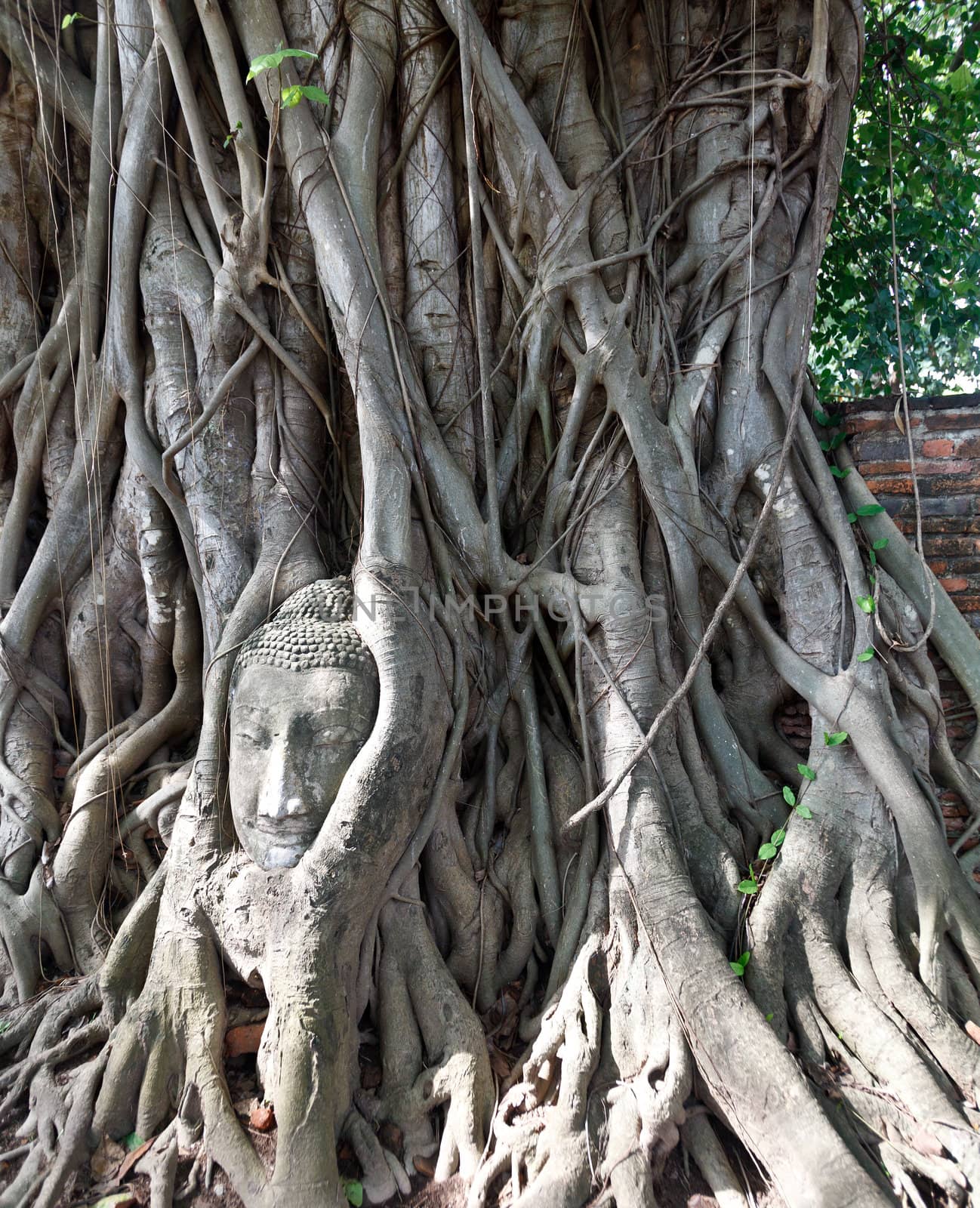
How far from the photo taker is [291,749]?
2.12 meters

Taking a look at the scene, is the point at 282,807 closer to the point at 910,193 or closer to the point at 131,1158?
the point at 131,1158

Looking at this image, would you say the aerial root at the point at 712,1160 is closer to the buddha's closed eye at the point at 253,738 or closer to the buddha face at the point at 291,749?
the buddha face at the point at 291,749

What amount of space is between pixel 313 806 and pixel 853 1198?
1.50 metres

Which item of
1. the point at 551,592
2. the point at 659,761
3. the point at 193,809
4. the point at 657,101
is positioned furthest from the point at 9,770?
the point at 657,101

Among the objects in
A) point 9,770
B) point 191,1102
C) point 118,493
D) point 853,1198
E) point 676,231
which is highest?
point 676,231

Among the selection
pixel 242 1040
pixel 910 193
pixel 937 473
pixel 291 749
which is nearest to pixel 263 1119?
pixel 242 1040

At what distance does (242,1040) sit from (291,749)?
80 centimetres

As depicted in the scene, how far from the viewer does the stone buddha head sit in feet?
6.86

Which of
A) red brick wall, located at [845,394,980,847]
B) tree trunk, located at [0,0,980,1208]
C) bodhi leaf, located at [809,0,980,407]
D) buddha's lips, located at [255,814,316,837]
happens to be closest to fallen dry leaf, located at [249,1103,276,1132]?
tree trunk, located at [0,0,980,1208]

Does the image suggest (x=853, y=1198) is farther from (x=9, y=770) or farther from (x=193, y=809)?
(x=9, y=770)

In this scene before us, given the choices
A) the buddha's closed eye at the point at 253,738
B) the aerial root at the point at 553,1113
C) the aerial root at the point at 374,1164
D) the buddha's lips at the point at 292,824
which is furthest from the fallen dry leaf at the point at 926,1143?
the buddha's closed eye at the point at 253,738

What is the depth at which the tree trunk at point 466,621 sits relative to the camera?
74.4 inches

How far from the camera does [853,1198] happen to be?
1516mm

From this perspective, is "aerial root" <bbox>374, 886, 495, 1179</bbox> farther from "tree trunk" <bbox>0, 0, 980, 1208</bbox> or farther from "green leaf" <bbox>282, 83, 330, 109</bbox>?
"green leaf" <bbox>282, 83, 330, 109</bbox>
